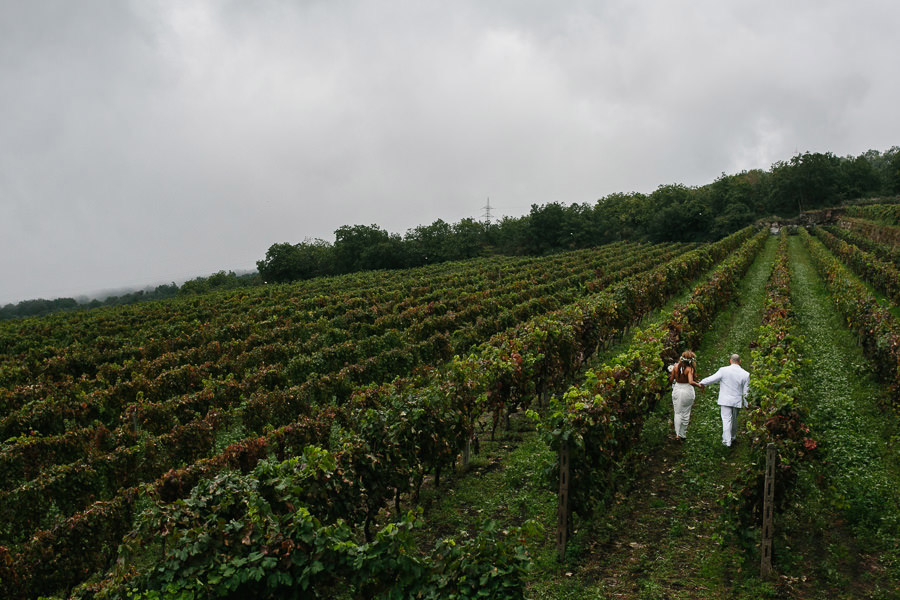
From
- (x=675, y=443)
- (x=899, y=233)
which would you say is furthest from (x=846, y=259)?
(x=675, y=443)

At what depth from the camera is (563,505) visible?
22.5ft

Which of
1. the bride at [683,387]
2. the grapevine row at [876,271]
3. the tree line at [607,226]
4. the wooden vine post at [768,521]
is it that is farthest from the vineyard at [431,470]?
the tree line at [607,226]

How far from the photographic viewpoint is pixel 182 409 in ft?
42.9

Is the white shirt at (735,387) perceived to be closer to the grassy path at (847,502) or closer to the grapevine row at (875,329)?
the grassy path at (847,502)

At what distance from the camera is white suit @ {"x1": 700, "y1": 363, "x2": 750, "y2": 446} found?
938 centimetres

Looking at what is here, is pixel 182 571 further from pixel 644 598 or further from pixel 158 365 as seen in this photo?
pixel 158 365

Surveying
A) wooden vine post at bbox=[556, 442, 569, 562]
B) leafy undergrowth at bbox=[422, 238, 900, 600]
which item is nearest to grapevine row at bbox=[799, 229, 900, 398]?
leafy undergrowth at bbox=[422, 238, 900, 600]

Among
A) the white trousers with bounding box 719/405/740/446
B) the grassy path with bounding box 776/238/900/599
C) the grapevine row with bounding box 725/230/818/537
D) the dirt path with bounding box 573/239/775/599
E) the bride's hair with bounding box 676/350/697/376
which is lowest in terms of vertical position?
the grassy path with bounding box 776/238/900/599

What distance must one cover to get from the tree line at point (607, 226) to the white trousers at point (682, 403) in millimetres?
71252

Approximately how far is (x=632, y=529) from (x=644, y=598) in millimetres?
1594

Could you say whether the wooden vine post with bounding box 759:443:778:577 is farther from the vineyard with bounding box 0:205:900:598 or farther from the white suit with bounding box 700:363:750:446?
the white suit with bounding box 700:363:750:446

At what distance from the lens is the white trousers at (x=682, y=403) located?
970 cm

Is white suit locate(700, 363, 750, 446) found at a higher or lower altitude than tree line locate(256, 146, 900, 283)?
lower

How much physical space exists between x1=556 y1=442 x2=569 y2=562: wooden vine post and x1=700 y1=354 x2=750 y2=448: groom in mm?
4183
